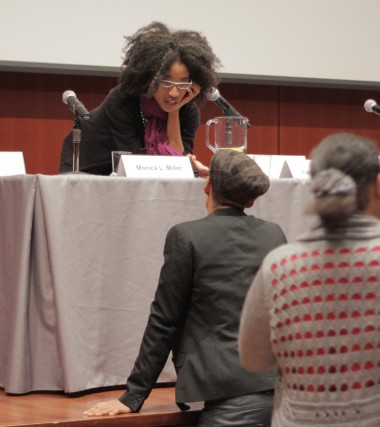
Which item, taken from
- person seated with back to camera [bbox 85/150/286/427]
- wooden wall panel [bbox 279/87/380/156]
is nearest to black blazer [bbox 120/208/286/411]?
person seated with back to camera [bbox 85/150/286/427]

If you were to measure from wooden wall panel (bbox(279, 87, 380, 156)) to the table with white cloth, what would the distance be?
333 centimetres

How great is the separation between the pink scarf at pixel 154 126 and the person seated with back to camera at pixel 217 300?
1.06m

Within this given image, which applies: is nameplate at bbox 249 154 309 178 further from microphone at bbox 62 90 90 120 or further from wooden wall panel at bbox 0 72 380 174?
wooden wall panel at bbox 0 72 380 174

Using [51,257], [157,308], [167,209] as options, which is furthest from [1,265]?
[157,308]

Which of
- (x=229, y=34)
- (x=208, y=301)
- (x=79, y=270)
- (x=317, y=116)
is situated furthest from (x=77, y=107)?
(x=317, y=116)

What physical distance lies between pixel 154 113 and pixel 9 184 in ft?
2.56

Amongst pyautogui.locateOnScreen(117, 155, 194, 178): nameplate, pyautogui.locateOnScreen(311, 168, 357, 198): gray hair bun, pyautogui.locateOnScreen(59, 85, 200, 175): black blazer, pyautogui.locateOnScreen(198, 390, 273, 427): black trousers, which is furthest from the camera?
pyautogui.locateOnScreen(59, 85, 200, 175): black blazer

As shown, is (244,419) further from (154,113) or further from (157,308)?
(154,113)

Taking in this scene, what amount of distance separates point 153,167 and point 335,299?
141 cm

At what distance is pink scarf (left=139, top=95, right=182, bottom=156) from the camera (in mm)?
3275

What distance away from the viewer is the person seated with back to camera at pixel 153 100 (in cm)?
324

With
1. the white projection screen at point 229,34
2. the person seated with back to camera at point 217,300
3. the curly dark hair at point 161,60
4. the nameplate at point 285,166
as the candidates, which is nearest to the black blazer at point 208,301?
the person seated with back to camera at point 217,300

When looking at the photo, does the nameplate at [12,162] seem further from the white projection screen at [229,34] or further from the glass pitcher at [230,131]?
the white projection screen at [229,34]

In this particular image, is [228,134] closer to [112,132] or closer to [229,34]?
[112,132]
